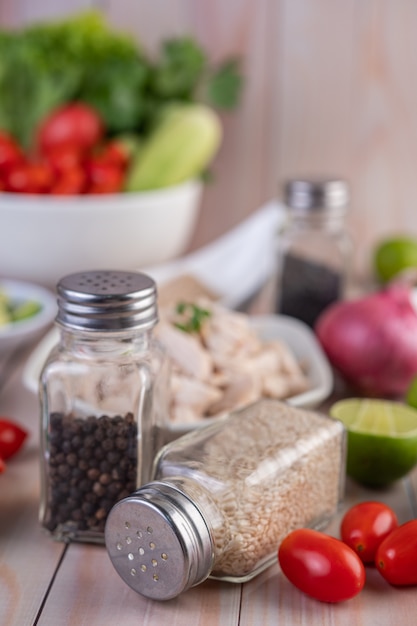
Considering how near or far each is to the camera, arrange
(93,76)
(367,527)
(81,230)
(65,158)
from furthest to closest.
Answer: (93,76) → (65,158) → (81,230) → (367,527)

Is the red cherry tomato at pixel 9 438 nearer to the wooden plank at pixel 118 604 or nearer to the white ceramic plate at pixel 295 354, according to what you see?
the white ceramic plate at pixel 295 354

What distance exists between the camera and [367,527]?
2.83 feet

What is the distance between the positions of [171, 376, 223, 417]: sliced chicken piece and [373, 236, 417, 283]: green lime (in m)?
0.78

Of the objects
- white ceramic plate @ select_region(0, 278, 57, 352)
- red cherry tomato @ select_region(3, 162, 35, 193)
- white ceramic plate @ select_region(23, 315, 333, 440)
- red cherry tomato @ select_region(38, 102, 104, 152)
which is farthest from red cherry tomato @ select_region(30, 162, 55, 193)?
white ceramic plate @ select_region(23, 315, 333, 440)

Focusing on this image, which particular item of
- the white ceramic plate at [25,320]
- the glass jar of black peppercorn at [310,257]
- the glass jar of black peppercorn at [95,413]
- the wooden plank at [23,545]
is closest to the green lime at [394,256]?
the glass jar of black peppercorn at [310,257]

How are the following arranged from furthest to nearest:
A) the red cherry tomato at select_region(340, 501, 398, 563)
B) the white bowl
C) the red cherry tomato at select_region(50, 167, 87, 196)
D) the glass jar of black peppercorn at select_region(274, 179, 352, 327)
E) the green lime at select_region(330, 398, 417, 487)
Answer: the red cherry tomato at select_region(50, 167, 87, 196)
the white bowl
the glass jar of black peppercorn at select_region(274, 179, 352, 327)
the green lime at select_region(330, 398, 417, 487)
the red cherry tomato at select_region(340, 501, 398, 563)

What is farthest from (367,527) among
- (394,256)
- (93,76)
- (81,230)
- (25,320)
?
(93,76)

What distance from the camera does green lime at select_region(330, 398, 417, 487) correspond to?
0.99 m

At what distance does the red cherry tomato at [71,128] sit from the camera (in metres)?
1.78

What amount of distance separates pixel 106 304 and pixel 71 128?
3.35 feet

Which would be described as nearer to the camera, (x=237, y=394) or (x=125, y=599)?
(x=125, y=599)

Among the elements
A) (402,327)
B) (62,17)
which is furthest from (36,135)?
(402,327)

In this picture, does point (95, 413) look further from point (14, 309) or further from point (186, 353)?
point (14, 309)

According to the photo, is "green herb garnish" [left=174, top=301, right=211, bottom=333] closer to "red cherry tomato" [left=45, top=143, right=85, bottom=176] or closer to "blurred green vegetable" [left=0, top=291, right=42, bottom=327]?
"blurred green vegetable" [left=0, top=291, right=42, bottom=327]
